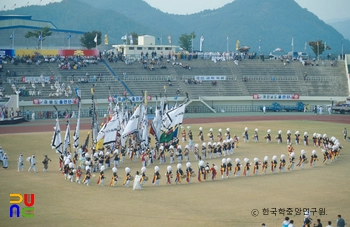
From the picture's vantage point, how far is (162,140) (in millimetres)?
43000

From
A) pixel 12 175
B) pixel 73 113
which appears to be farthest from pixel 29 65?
pixel 12 175

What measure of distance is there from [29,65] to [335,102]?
118 ft

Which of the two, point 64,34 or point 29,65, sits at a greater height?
point 64,34

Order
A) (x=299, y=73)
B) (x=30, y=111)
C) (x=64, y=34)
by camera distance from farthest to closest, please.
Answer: (x=64, y=34) < (x=299, y=73) < (x=30, y=111)

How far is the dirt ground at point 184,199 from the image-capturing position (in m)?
25.3

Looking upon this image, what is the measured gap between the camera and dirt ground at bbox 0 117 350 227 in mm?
25312

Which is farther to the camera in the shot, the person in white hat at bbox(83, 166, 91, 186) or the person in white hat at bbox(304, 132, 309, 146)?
the person in white hat at bbox(304, 132, 309, 146)

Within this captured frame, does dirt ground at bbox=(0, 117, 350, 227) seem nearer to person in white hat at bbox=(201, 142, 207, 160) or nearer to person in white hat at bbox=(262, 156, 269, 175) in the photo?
person in white hat at bbox=(262, 156, 269, 175)

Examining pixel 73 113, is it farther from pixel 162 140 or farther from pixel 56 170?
pixel 56 170

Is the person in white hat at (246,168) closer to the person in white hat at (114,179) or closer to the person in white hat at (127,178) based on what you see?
the person in white hat at (127,178)

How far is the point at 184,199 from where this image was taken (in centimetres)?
2923

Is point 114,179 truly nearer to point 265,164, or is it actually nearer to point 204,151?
point 265,164

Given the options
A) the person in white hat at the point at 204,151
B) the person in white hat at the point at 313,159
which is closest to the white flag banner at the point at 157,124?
the person in white hat at the point at 204,151

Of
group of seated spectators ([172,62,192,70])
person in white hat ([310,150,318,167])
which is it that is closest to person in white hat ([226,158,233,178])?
person in white hat ([310,150,318,167])
